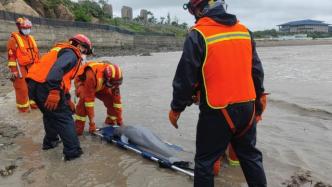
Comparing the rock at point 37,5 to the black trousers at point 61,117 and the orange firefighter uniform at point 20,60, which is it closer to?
the orange firefighter uniform at point 20,60

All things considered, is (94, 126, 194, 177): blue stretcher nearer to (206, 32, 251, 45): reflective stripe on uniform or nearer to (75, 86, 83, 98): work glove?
(75, 86, 83, 98): work glove

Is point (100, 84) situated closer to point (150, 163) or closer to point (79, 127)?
point (79, 127)

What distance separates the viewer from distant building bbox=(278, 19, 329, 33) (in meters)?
132

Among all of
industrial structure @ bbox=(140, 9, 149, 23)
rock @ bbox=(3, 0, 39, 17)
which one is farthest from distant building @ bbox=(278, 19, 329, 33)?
rock @ bbox=(3, 0, 39, 17)

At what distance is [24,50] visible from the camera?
321 inches

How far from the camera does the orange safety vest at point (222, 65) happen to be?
3.32 meters

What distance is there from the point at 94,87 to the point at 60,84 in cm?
117

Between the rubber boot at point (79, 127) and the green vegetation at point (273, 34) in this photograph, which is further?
the green vegetation at point (273, 34)

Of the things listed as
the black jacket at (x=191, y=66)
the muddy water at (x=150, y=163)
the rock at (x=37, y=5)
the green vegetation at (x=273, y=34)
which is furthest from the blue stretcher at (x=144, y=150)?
the green vegetation at (x=273, y=34)

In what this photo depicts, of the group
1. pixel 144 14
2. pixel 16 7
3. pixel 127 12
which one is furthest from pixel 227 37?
pixel 127 12

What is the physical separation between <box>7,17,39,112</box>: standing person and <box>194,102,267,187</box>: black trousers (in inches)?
226

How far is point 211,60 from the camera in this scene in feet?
10.9

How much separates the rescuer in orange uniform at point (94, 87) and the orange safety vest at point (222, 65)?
9.96 ft

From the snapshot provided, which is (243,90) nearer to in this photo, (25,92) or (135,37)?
(25,92)
